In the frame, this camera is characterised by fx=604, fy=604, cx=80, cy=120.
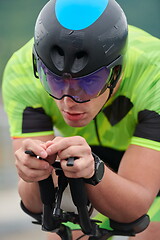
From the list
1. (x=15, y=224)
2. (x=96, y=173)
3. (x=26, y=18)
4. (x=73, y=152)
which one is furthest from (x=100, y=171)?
(x=26, y=18)

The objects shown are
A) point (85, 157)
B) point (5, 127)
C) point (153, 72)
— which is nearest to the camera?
point (85, 157)

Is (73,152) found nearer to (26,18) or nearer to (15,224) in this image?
(15,224)

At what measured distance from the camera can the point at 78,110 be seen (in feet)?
9.72

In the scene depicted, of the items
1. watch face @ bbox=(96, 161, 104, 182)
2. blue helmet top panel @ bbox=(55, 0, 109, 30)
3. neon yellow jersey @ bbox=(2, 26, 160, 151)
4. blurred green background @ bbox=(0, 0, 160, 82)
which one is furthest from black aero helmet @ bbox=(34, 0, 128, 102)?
blurred green background @ bbox=(0, 0, 160, 82)

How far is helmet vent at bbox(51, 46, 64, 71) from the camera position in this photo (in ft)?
9.27

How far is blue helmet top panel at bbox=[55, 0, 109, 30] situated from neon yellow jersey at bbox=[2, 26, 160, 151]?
349 millimetres

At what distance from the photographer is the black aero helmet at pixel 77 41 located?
2.80 metres

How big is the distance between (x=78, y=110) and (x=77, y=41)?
36 centimetres

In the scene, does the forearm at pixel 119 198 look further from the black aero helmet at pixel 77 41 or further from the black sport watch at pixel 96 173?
the black aero helmet at pixel 77 41

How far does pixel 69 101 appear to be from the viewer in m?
2.92

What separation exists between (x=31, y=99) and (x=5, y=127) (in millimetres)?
6388

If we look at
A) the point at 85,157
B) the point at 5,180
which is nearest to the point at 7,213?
the point at 5,180

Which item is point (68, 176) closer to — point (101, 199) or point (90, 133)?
point (101, 199)

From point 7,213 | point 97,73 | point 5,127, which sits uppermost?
point 97,73
